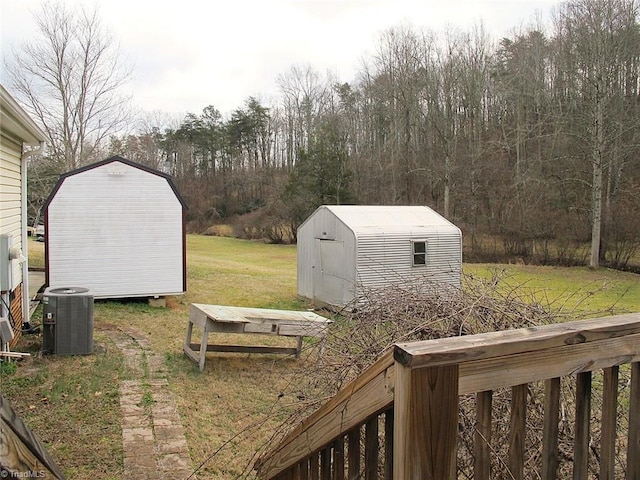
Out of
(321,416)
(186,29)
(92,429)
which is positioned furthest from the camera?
(186,29)

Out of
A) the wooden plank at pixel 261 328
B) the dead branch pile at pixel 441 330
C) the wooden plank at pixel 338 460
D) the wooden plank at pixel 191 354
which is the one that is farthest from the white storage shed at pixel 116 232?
the wooden plank at pixel 338 460

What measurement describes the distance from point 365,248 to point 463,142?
25.1 meters

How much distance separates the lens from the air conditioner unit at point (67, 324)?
293 inches

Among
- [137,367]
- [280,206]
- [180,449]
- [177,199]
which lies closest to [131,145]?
[280,206]

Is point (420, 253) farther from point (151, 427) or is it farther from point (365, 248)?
point (151, 427)

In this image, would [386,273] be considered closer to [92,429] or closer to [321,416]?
[92,429]

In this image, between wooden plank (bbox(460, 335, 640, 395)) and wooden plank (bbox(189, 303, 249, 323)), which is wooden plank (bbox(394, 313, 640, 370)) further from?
wooden plank (bbox(189, 303, 249, 323))

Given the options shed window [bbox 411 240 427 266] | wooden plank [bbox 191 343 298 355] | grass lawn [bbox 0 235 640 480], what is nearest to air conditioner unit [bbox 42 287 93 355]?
grass lawn [bbox 0 235 640 480]

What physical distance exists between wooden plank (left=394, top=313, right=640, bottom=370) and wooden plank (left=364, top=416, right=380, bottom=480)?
1.44ft

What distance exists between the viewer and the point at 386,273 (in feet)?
41.8

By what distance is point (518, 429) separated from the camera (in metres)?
1.35

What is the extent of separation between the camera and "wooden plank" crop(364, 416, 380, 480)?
5.09 ft

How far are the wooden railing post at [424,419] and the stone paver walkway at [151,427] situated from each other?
299 cm

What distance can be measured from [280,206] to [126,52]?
52.9 feet
